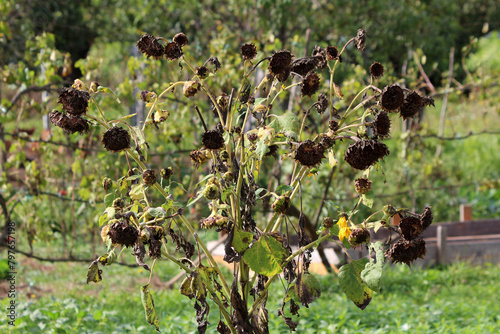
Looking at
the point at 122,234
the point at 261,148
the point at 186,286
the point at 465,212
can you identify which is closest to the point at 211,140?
the point at 261,148

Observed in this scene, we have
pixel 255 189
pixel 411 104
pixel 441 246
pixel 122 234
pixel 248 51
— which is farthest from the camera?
pixel 441 246

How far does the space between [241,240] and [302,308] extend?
2.00m

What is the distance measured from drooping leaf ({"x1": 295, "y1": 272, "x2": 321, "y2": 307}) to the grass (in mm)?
1286

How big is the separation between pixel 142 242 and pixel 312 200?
11.1ft

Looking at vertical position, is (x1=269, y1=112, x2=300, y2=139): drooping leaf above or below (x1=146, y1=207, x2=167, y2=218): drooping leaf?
above

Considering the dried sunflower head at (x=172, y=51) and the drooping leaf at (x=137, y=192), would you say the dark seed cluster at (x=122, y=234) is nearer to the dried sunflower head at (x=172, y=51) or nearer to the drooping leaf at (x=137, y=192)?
the drooping leaf at (x=137, y=192)

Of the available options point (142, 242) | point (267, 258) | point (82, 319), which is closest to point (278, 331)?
point (82, 319)

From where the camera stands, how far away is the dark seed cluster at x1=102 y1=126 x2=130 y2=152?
4.58 feet

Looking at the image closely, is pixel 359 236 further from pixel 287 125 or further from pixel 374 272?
pixel 287 125

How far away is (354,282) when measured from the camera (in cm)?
153

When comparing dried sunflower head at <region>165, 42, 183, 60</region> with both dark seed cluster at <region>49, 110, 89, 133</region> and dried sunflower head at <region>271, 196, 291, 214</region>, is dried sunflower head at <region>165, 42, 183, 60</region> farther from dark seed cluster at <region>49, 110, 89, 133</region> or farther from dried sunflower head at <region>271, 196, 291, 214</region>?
dried sunflower head at <region>271, 196, 291, 214</region>

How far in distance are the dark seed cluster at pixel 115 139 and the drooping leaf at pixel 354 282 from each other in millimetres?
699

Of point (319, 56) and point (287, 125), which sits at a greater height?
point (319, 56)

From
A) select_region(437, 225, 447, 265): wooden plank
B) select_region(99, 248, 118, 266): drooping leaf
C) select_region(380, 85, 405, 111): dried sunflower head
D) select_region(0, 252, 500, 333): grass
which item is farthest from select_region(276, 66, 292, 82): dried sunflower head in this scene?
select_region(437, 225, 447, 265): wooden plank
